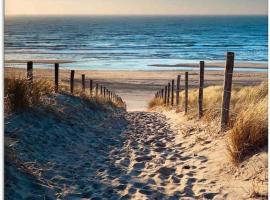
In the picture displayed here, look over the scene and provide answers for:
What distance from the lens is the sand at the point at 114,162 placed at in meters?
5.26

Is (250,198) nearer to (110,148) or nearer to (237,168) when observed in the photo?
(237,168)

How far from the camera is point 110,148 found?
25.8ft

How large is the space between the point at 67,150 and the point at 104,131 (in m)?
2.26

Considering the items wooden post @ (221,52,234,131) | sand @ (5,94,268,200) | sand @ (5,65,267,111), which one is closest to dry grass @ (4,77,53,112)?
sand @ (5,94,268,200)

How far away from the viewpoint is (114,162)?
268 inches

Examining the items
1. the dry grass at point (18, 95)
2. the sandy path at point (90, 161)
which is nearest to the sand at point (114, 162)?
the sandy path at point (90, 161)

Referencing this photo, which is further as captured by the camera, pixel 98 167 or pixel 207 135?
pixel 207 135

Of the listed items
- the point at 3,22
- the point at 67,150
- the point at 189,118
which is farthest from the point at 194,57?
the point at 3,22

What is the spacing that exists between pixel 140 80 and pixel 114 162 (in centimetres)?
2765

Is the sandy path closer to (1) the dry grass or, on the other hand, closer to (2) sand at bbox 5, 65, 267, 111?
(1) the dry grass

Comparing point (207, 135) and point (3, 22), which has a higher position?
point (3, 22)

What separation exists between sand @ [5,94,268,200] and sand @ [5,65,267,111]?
16539 mm

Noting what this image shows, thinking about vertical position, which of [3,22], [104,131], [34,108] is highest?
[3,22]

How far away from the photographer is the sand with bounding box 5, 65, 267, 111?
28.7 metres
